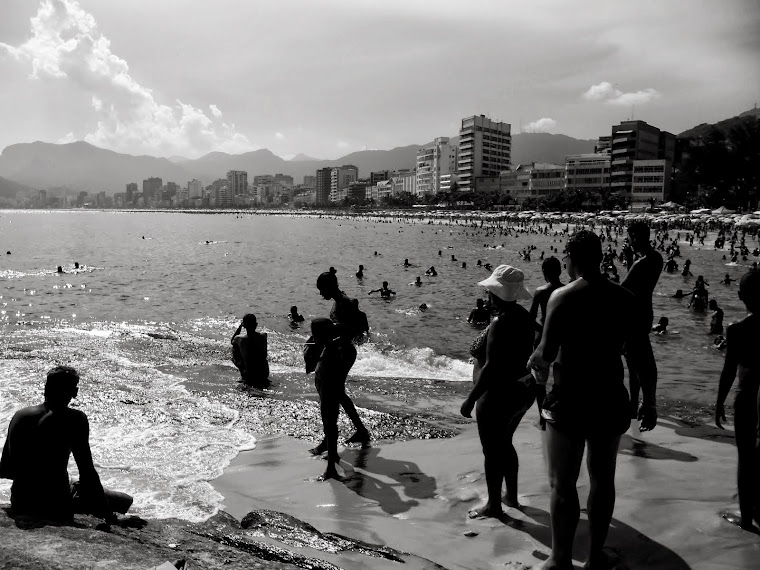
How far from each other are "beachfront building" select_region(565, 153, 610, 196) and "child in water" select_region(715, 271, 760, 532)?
13346cm

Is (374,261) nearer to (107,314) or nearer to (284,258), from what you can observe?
(284,258)

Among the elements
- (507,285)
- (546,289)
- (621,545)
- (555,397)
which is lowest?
(621,545)

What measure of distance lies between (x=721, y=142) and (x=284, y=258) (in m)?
80.2

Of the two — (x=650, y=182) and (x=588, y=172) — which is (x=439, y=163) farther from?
(x=650, y=182)

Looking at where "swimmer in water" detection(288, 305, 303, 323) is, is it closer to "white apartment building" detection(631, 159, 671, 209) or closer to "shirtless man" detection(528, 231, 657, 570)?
"shirtless man" detection(528, 231, 657, 570)

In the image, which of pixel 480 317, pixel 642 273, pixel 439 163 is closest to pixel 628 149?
pixel 439 163

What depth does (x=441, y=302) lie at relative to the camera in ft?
84.8

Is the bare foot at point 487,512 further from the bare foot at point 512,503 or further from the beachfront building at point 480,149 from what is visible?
the beachfront building at point 480,149

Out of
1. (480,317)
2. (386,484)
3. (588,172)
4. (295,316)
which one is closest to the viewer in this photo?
(386,484)

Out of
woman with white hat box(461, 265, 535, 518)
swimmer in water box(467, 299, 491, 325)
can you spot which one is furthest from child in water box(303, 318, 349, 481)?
swimmer in water box(467, 299, 491, 325)

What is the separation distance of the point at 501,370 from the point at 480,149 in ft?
574

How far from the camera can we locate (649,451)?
588cm

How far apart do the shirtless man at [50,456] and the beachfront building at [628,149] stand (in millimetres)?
125024

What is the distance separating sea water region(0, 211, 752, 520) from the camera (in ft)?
22.9
